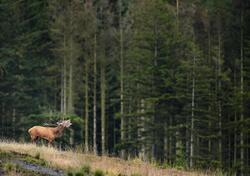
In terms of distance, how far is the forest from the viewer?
34688 mm

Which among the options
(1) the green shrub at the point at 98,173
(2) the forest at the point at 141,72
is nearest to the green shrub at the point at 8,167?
(1) the green shrub at the point at 98,173

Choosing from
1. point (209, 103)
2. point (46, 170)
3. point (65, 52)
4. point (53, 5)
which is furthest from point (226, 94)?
point (46, 170)

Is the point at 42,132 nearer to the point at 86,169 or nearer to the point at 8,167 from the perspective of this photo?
the point at 86,169

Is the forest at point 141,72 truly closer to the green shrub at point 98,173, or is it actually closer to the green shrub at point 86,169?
the green shrub at point 86,169

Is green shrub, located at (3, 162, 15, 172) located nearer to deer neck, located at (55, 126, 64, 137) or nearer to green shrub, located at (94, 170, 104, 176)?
green shrub, located at (94, 170, 104, 176)

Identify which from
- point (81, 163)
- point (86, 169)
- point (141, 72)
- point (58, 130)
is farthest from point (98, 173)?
point (141, 72)

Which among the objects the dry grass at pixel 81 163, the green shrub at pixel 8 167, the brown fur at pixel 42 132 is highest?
the brown fur at pixel 42 132

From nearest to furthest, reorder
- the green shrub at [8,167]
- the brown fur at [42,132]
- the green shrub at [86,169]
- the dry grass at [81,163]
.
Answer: the green shrub at [8,167] → the green shrub at [86,169] → the dry grass at [81,163] → the brown fur at [42,132]

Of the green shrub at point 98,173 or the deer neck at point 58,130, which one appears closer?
the green shrub at point 98,173

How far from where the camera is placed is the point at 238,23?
122 ft

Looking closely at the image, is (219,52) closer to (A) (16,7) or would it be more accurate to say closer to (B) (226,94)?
(B) (226,94)

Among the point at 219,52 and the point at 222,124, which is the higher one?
the point at 219,52

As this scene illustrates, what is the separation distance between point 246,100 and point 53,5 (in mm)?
17942

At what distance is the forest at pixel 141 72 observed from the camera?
3469 cm
